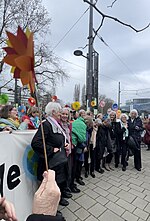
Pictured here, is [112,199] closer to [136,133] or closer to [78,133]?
[78,133]

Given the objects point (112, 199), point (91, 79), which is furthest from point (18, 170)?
point (91, 79)

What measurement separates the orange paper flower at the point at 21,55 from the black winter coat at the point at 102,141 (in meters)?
3.23

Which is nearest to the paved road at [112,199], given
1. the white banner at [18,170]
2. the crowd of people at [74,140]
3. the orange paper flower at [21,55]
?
the crowd of people at [74,140]

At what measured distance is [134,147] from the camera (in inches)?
193

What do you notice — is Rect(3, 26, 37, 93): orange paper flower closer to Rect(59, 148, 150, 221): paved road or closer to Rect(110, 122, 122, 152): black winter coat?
Rect(59, 148, 150, 221): paved road

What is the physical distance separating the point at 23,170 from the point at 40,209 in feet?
3.03

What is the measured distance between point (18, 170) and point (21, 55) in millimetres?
1391

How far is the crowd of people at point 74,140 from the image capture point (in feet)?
7.99

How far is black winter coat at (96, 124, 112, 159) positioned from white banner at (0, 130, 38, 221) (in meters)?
2.33

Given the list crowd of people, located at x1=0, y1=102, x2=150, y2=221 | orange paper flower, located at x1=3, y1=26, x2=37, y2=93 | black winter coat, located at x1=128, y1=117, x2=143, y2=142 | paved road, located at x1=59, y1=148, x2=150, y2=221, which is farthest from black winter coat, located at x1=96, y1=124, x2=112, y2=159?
orange paper flower, located at x1=3, y1=26, x2=37, y2=93

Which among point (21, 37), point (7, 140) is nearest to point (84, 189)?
point (7, 140)

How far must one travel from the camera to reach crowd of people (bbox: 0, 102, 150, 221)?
2436 millimetres

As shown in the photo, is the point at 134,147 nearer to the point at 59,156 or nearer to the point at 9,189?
the point at 59,156

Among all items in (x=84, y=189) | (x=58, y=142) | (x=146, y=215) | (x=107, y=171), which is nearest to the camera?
(x=58, y=142)
